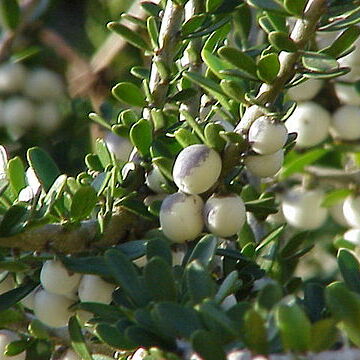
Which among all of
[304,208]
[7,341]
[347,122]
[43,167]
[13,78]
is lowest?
[304,208]

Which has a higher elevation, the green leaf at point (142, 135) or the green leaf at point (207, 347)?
the green leaf at point (207, 347)

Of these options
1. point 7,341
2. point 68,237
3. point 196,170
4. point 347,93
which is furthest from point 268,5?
point 347,93

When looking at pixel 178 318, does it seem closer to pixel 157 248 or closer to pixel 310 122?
pixel 157 248

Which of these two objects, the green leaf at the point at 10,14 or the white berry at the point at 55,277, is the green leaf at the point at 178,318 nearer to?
the white berry at the point at 55,277

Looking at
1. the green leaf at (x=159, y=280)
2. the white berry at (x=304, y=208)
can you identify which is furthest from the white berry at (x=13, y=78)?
the green leaf at (x=159, y=280)

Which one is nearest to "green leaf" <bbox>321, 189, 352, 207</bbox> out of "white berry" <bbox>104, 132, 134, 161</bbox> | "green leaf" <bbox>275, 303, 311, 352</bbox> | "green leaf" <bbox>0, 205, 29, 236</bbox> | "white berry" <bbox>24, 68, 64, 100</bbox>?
"white berry" <bbox>104, 132, 134, 161</bbox>

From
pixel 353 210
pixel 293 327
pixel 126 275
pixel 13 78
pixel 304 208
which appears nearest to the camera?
pixel 293 327
